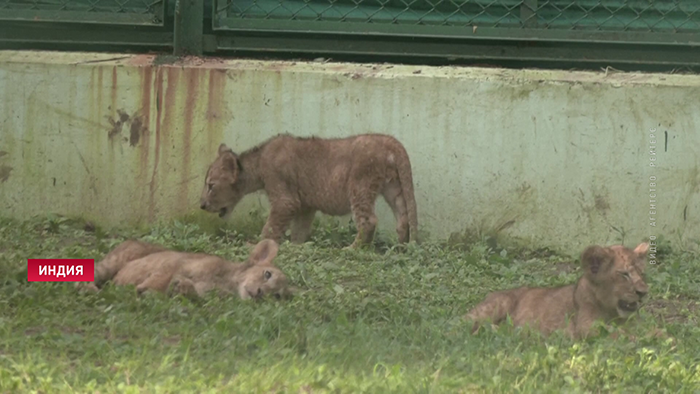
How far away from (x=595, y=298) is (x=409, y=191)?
3.25 m

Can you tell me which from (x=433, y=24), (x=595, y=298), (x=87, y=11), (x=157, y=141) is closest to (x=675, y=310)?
(x=595, y=298)

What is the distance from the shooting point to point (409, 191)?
9.88 meters

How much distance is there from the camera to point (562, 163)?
1012cm

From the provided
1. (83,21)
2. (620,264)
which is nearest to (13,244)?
(83,21)

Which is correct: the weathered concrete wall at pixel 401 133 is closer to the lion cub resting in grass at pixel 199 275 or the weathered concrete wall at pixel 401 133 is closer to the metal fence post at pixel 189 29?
the metal fence post at pixel 189 29

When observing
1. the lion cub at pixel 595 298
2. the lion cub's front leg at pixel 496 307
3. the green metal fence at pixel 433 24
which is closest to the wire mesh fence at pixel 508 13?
the green metal fence at pixel 433 24

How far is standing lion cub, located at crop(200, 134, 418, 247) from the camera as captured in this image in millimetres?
9867

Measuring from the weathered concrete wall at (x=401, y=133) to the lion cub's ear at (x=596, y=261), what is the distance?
130 inches

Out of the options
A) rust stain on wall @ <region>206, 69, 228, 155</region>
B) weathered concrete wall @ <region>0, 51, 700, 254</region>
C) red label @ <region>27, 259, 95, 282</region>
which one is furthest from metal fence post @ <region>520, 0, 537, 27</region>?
red label @ <region>27, 259, 95, 282</region>

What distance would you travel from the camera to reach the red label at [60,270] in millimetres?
7477

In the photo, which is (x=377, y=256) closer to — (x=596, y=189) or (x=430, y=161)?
(x=430, y=161)

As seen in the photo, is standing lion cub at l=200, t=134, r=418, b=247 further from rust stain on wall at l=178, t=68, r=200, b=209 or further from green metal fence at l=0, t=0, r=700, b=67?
green metal fence at l=0, t=0, r=700, b=67

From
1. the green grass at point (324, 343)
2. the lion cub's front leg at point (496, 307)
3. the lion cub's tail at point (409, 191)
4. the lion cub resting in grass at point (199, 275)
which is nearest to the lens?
the green grass at point (324, 343)

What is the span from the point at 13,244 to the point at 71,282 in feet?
5.55
